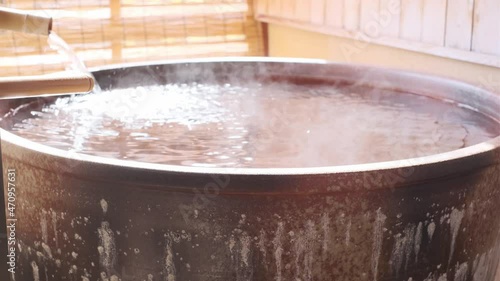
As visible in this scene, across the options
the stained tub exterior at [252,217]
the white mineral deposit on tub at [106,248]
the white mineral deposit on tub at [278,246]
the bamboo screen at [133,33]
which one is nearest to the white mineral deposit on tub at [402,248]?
the stained tub exterior at [252,217]

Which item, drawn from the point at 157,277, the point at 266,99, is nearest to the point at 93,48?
the point at 266,99

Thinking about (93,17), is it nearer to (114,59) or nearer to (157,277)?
(114,59)

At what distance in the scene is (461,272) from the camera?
1572 mm

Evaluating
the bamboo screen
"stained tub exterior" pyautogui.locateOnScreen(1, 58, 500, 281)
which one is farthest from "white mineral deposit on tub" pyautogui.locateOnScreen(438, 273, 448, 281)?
the bamboo screen

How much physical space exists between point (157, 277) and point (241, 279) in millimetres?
183

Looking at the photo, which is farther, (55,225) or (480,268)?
(480,268)

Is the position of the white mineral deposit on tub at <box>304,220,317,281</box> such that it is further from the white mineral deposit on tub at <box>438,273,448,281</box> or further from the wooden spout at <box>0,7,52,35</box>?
the wooden spout at <box>0,7,52,35</box>

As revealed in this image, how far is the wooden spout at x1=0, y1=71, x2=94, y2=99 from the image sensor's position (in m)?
1.35

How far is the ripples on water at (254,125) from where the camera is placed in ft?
5.76

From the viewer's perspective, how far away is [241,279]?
1.38 m

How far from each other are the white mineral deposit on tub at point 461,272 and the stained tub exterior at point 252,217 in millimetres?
29

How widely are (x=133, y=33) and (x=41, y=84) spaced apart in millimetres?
3707

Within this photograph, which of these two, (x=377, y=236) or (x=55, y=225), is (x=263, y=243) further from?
(x=55, y=225)

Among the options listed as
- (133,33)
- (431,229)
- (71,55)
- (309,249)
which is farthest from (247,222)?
(133,33)
